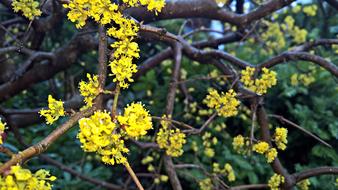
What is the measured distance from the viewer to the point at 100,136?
3.53 ft

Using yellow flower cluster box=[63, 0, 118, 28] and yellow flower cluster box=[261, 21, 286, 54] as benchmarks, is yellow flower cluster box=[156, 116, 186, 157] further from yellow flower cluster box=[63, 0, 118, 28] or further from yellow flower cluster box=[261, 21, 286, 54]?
yellow flower cluster box=[261, 21, 286, 54]

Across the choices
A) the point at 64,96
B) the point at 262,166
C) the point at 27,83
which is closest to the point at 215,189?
the point at 262,166

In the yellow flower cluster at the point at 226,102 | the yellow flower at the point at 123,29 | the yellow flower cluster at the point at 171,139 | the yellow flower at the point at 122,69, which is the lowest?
the yellow flower cluster at the point at 171,139

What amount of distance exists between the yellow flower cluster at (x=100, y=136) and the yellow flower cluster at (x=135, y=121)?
32 millimetres

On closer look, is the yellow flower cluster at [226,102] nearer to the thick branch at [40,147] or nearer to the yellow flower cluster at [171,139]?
the yellow flower cluster at [171,139]

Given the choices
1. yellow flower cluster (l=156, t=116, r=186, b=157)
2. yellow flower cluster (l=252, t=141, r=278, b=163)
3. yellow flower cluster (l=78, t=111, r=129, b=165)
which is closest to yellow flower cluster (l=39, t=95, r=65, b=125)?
yellow flower cluster (l=78, t=111, r=129, b=165)

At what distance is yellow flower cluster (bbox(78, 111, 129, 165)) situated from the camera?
104cm

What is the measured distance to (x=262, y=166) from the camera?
3031mm

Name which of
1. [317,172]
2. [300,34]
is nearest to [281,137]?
[317,172]

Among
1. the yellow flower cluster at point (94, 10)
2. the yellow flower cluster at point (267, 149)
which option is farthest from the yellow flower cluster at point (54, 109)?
the yellow flower cluster at point (267, 149)

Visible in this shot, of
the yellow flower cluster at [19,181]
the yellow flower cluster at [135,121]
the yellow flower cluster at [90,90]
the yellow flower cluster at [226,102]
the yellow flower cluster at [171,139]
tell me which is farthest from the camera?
the yellow flower cluster at [171,139]

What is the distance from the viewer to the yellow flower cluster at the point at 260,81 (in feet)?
6.07

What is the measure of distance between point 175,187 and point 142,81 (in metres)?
1.81

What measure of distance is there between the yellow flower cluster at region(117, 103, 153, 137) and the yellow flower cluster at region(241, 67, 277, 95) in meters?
0.85
